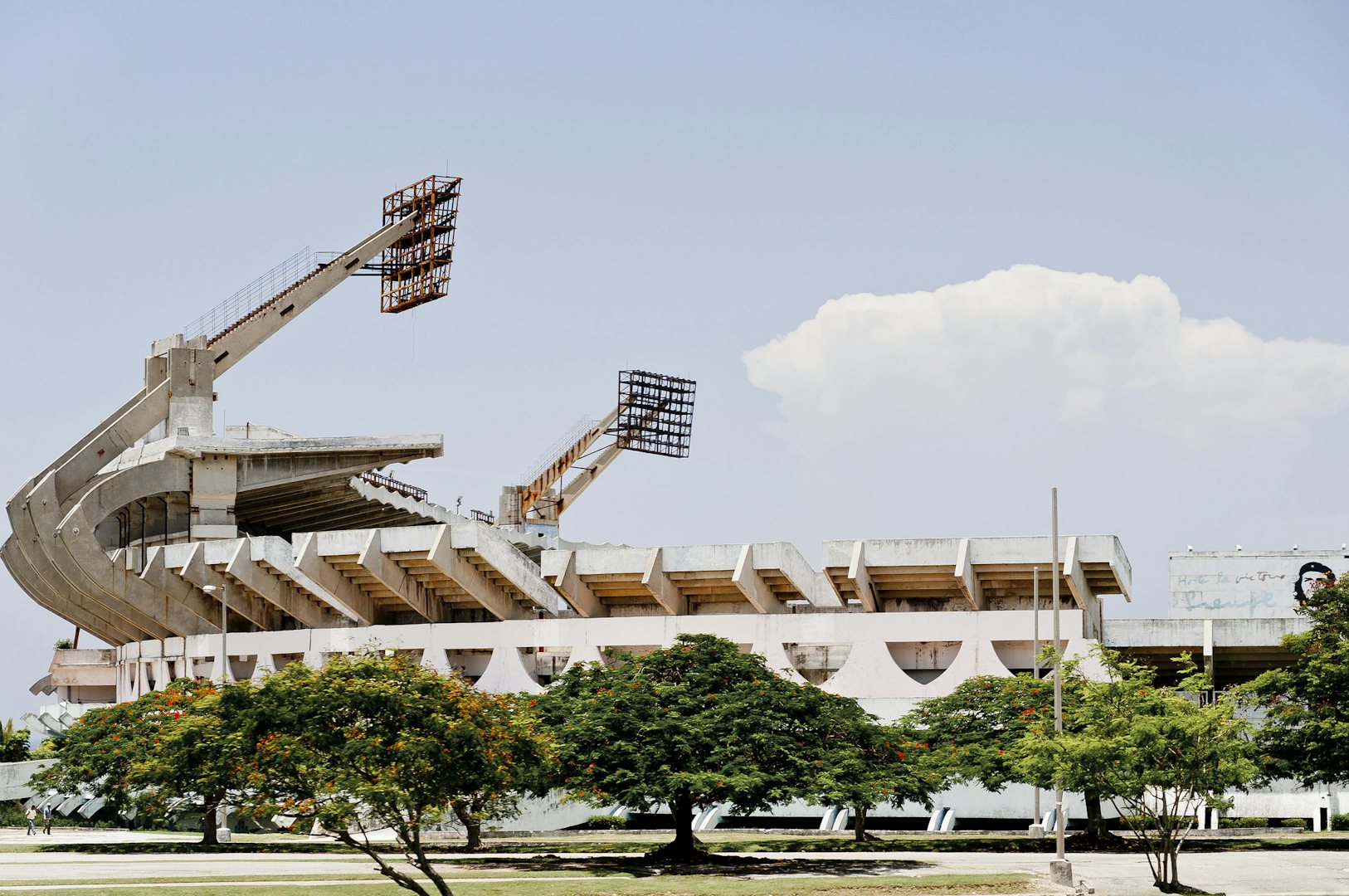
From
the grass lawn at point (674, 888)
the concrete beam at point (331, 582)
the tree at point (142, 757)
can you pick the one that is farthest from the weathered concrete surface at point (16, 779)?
the grass lawn at point (674, 888)

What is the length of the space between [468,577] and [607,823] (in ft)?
41.0

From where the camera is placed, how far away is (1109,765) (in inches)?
1255

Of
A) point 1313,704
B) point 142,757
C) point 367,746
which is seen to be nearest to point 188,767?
point 142,757

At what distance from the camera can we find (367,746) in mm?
24719

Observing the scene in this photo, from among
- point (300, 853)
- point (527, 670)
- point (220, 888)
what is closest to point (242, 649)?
point (527, 670)

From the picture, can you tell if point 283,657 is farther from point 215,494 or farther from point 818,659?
point 818,659

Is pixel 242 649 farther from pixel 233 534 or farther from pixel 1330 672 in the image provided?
pixel 1330 672

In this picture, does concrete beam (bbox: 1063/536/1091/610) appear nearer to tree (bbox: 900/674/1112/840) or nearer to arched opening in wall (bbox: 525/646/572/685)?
tree (bbox: 900/674/1112/840)

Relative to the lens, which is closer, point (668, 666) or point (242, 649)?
point (668, 666)

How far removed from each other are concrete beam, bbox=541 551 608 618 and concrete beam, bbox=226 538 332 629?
1232 cm

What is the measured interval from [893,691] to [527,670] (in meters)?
14.6

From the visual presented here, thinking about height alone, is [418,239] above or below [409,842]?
above

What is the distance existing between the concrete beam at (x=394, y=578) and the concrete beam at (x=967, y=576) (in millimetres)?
21773

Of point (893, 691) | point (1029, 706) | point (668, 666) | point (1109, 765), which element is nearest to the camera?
point (1109, 765)
